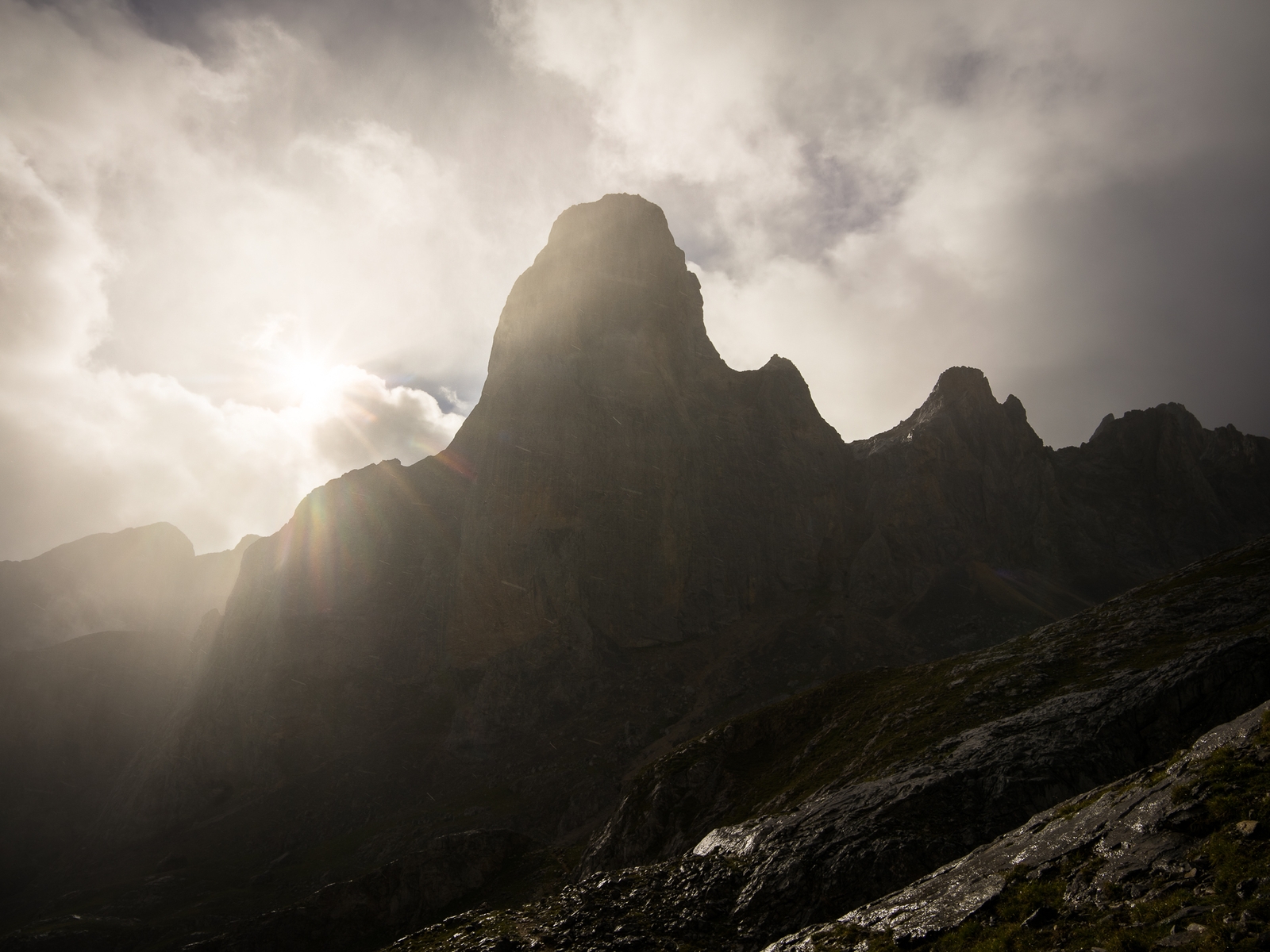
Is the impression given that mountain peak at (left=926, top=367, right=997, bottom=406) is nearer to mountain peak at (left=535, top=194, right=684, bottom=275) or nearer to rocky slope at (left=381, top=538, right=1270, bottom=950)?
mountain peak at (left=535, top=194, right=684, bottom=275)

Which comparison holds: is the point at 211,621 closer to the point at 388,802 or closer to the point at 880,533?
the point at 388,802

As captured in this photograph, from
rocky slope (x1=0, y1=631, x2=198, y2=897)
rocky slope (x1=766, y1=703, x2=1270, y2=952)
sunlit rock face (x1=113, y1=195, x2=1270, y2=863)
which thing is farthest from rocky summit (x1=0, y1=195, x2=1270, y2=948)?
rocky slope (x1=766, y1=703, x2=1270, y2=952)

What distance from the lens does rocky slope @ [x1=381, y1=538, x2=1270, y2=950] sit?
2669cm

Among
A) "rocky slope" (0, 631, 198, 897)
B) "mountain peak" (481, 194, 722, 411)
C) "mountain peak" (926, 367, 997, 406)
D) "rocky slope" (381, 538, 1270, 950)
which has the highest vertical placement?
"mountain peak" (481, 194, 722, 411)

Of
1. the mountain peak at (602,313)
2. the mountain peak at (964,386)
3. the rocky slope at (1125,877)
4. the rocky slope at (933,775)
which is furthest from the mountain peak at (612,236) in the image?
Result: the rocky slope at (1125,877)

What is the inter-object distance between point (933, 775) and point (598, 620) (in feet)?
315

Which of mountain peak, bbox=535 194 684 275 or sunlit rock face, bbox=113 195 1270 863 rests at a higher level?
mountain peak, bbox=535 194 684 275

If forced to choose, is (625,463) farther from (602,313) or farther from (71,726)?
(71,726)

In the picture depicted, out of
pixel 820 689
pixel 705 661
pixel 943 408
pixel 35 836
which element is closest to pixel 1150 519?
pixel 943 408

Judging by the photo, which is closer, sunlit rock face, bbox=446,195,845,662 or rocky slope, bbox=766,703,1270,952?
rocky slope, bbox=766,703,1270,952

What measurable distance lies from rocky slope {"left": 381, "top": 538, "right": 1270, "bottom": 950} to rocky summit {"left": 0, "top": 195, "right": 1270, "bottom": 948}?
0.86 meters

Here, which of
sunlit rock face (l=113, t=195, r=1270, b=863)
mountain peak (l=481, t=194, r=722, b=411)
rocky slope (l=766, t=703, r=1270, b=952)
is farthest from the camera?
mountain peak (l=481, t=194, r=722, b=411)

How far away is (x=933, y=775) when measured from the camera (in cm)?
3011

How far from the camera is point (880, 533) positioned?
144 meters
